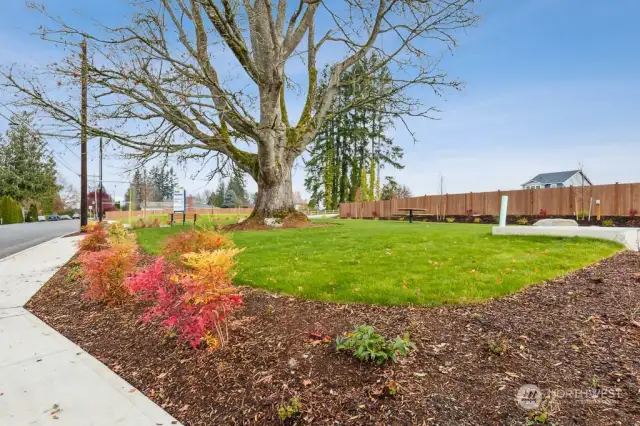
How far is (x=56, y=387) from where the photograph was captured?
2.72 m

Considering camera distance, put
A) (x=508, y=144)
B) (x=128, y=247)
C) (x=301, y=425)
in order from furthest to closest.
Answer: (x=508, y=144) < (x=128, y=247) < (x=301, y=425)

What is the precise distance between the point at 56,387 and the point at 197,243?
2.60 metres

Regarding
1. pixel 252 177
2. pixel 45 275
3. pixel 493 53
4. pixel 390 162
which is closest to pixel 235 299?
pixel 45 275

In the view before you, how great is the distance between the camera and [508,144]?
54.2 ft

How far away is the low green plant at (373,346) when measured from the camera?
8.42 ft

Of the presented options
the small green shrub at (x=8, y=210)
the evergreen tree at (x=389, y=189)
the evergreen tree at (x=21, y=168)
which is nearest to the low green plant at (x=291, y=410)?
the evergreen tree at (x=389, y=189)

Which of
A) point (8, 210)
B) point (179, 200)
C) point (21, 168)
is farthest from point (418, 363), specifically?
point (21, 168)

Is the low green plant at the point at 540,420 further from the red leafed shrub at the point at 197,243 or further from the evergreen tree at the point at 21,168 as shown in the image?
the evergreen tree at the point at 21,168

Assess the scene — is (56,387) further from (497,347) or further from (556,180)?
(556,180)

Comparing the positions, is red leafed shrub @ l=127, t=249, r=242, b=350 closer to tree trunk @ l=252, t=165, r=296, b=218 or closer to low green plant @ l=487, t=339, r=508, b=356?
low green plant @ l=487, t=339, r=508, b=356

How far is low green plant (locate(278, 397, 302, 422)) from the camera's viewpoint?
7.08ft

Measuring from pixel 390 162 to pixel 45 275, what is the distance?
3252 centimetres

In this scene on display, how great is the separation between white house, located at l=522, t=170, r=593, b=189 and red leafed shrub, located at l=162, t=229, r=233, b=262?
36.8 metres

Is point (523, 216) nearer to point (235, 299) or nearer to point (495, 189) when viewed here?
point (495, 189)
